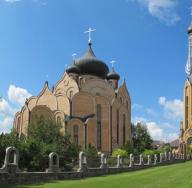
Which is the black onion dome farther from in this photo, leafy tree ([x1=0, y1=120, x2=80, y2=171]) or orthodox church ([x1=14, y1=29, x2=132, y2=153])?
leafy tree ([x1=0, y1=120, x2=80, y2=171])

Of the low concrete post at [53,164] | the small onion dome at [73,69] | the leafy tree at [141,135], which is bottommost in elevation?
the low concrete post at [53,164]

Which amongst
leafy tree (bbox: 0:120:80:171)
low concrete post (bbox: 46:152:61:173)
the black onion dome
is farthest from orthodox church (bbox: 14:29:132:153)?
low concrete post (bbox: 46:152:61:173)

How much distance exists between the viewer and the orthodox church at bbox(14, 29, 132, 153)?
5509 centimetres

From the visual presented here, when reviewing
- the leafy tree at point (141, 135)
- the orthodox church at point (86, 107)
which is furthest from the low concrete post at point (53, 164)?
the leafy tree at point (141, 135)

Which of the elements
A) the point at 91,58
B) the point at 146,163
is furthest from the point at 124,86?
the point at 146,163

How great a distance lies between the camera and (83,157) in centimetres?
2755

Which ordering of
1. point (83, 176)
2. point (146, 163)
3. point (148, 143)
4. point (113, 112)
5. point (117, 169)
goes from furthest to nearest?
point (148, 143) → point (113, 112) → point (146, 163) → point (117, 169) → point (83, 176)

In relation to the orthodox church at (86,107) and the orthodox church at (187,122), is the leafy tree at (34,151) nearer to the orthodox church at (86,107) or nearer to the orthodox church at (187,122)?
the orthodox church at (86,107)

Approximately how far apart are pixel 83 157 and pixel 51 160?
3.76 metres

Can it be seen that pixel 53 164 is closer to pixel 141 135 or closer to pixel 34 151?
pixel 34 151

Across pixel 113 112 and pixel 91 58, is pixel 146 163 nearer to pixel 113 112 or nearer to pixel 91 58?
pixel 113 112

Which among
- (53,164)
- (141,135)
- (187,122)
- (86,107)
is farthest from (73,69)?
(53,164)

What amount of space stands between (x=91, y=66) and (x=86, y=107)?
8271mm

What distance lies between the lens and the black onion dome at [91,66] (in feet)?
208
